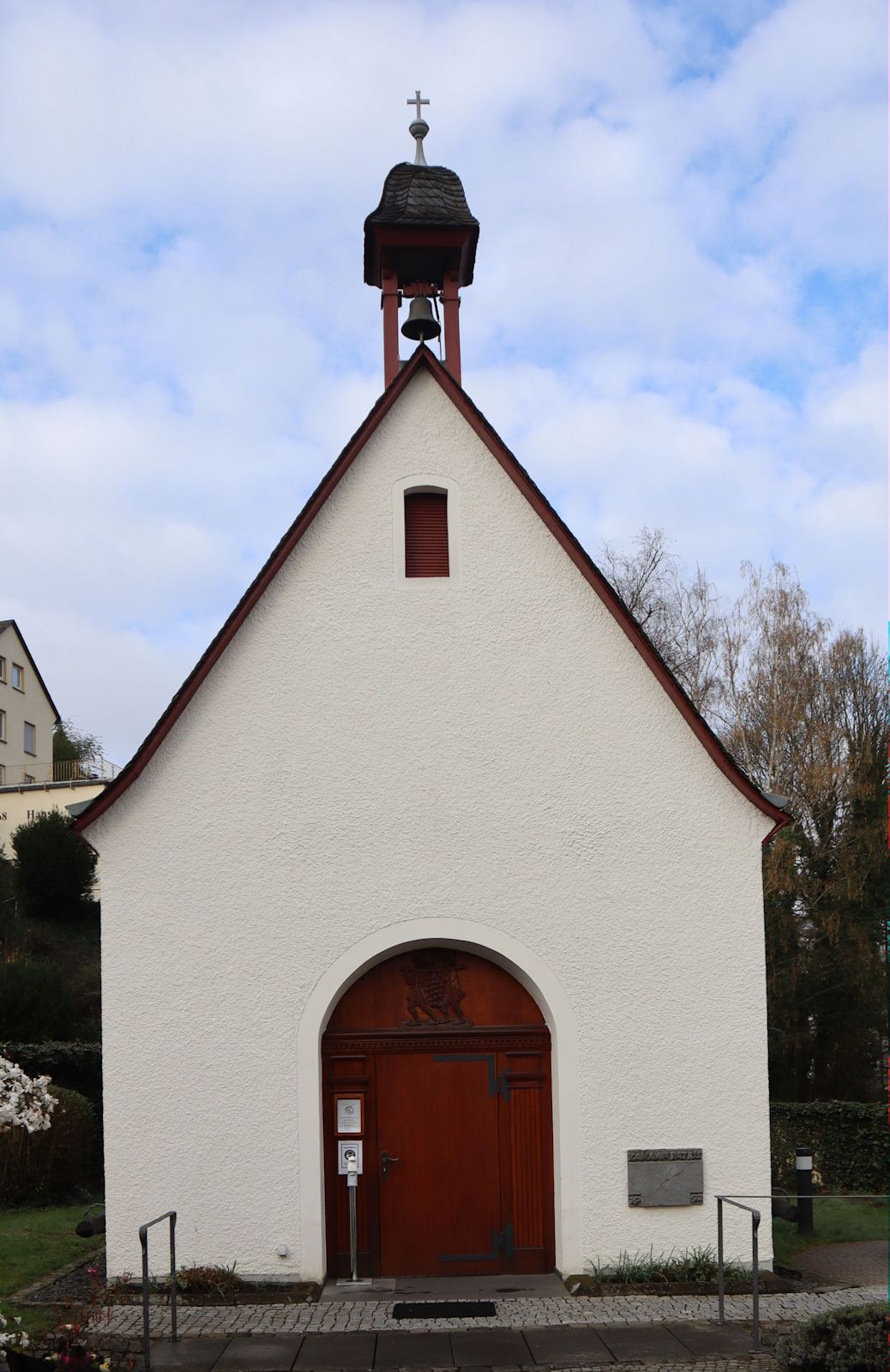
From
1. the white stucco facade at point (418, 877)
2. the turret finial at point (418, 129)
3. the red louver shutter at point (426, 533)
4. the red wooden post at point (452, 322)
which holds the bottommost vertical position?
the white stucco facade at point (418, 877)

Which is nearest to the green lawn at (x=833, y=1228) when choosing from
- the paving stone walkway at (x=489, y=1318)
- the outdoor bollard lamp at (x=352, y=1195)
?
the paving stone walkway at (x=489, y=1318)

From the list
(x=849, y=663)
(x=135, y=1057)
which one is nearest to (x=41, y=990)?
(x=135, y=1057)

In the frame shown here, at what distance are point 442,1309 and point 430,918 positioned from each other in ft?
10.0

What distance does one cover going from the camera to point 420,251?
13.3 m

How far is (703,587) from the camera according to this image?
30219 millimetres

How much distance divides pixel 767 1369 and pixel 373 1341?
9.04 feet

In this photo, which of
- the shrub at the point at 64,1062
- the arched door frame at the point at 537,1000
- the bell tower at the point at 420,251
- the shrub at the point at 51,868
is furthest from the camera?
the shrub at the point at 51,868

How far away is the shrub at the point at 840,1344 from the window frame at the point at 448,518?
649cm

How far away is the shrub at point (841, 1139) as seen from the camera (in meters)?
19.7

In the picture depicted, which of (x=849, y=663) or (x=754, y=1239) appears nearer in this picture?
(x=754, y=1239)

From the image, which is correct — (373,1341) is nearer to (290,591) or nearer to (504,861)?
(504,861)

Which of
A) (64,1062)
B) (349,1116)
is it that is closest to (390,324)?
(349,1116)

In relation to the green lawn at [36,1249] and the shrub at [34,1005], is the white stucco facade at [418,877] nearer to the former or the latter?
the green lawn at [36,1249]

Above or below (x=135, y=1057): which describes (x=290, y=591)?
above
